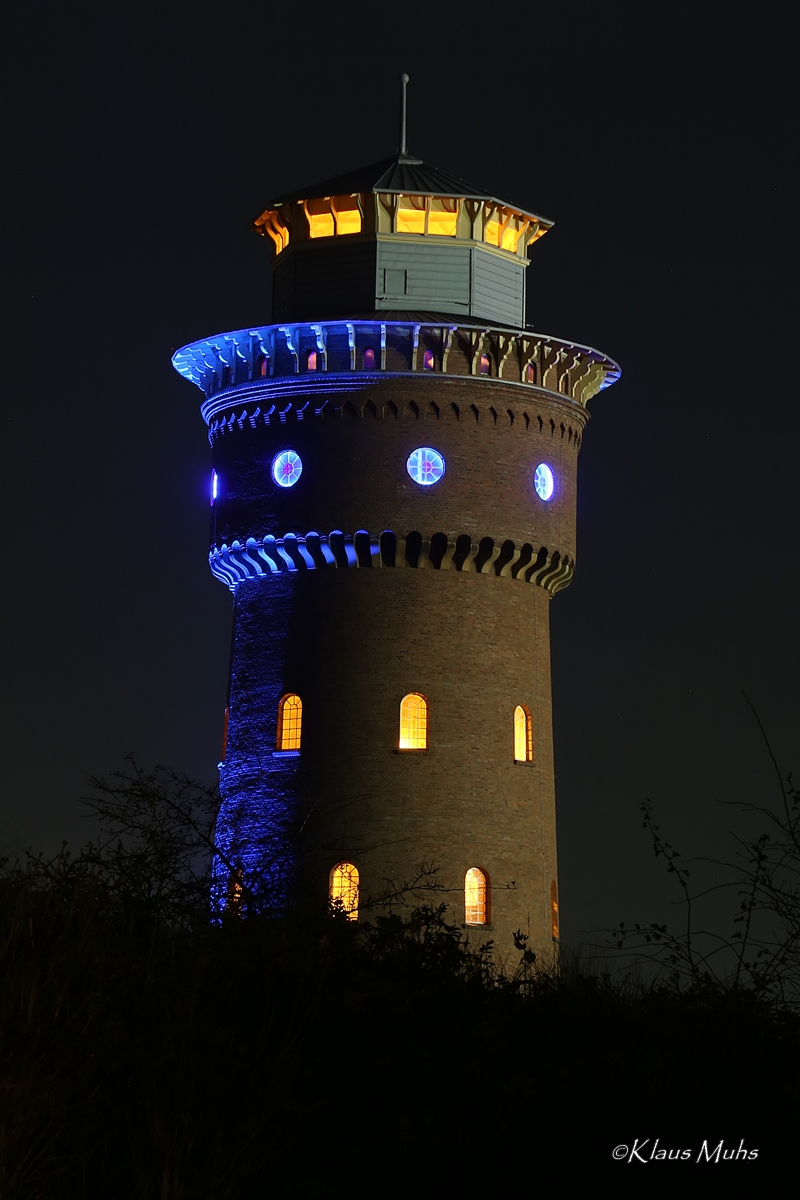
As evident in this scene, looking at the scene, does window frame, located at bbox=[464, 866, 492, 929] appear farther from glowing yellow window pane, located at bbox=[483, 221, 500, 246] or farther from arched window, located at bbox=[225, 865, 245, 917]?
glowing yellow window pane, located at bbox=[483, 221, 500, 246]

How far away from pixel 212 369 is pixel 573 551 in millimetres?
9020

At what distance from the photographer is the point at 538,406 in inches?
1785

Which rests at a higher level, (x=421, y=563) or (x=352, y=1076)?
(x=421, y=563)

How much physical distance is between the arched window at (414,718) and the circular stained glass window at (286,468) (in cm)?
536

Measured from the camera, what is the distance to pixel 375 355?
4428 cm

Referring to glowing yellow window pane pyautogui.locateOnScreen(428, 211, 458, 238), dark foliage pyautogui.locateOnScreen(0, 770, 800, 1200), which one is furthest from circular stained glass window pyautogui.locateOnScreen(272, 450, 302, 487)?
dark foliage pyautogui.locateOnScreen(0, 770, 800, 1200)

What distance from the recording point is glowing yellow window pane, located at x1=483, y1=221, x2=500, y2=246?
46375 mm

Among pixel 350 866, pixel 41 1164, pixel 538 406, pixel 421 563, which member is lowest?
pixel 41 1164

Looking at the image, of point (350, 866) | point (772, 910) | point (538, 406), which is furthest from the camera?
point (538, 406)

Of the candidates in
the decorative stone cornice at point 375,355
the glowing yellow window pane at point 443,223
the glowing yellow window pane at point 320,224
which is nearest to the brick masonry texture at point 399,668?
the decorative stone cornice at point 375,355

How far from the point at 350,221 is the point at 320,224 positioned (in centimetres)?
77

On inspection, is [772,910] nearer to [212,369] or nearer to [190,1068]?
[190,1068]

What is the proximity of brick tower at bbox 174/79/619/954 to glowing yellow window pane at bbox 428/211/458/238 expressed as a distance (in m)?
0.08

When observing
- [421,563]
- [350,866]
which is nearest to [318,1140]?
[350,866]
